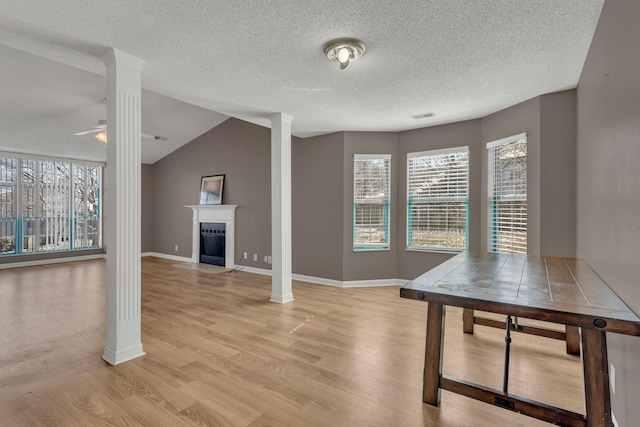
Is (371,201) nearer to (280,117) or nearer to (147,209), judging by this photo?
(280,117)

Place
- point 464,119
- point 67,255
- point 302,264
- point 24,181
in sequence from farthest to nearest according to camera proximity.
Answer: point 67,255
point 24,181
point 302,264
point 464,119

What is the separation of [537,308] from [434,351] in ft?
2.36

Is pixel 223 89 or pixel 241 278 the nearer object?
pixel 223 89

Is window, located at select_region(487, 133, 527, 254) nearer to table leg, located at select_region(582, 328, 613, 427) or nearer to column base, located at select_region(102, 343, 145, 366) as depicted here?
table leg, located at select_region(582, 328, 613, 427)

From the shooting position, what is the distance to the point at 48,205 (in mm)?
7020

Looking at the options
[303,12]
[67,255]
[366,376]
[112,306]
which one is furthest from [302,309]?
[67,255]

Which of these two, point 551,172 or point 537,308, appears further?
point 551,172

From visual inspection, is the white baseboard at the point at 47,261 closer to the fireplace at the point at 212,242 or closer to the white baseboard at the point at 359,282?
the fireplace at the point at 212,242

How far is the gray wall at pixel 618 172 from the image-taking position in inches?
56.0

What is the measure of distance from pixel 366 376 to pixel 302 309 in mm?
1633

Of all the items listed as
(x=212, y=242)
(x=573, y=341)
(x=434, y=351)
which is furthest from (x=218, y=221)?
(x=573, y=341)

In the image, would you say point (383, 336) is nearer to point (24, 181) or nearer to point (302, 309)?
point (302, 309)

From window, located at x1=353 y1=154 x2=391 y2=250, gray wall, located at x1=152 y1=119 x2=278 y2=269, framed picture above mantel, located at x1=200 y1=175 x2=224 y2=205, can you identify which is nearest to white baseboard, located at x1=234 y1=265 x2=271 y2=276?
gray wall, located at x1=152 y1=119 x2=278 y2=269

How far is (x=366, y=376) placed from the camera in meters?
2.28
